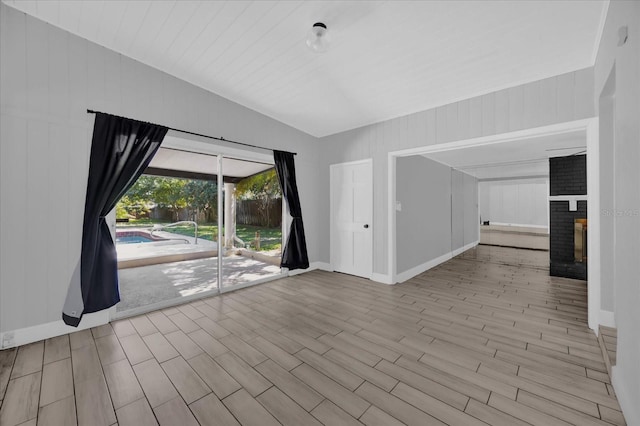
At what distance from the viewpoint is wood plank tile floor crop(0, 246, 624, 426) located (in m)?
1.58

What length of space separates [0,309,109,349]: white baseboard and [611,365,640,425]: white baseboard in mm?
4262

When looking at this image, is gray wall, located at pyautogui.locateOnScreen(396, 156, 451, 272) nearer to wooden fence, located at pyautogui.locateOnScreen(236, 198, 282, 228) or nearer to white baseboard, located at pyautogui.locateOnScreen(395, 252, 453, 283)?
white baseboard, located at pyautogui.locateOnScreen(395, 252, 453, 283)

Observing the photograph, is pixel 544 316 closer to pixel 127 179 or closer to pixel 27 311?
pixel 127 179

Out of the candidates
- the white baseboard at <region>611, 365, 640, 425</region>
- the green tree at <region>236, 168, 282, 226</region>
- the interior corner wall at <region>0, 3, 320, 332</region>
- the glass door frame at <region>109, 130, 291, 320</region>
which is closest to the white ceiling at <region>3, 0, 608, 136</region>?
the interior corner wall at <region>0, 3, 320, 332</region>

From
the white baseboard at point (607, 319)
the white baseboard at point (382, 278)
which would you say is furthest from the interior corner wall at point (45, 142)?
the white baseboard at point (607, 319)

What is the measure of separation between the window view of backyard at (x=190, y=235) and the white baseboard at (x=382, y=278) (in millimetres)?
1866

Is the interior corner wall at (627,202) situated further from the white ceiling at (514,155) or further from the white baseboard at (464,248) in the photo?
the white baseboard at (464,248)

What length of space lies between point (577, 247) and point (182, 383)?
5.95 meters

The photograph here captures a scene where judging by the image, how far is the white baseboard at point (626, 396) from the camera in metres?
1.33

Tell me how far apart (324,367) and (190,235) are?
16.9ft

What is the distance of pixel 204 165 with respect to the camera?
193 inches

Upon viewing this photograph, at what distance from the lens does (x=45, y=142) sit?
100 inches

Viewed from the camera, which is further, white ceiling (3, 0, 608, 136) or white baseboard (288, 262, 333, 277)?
white baseboard (288, 262, 333, 277)

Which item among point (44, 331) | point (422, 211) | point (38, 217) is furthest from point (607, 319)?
point (38, 217)
